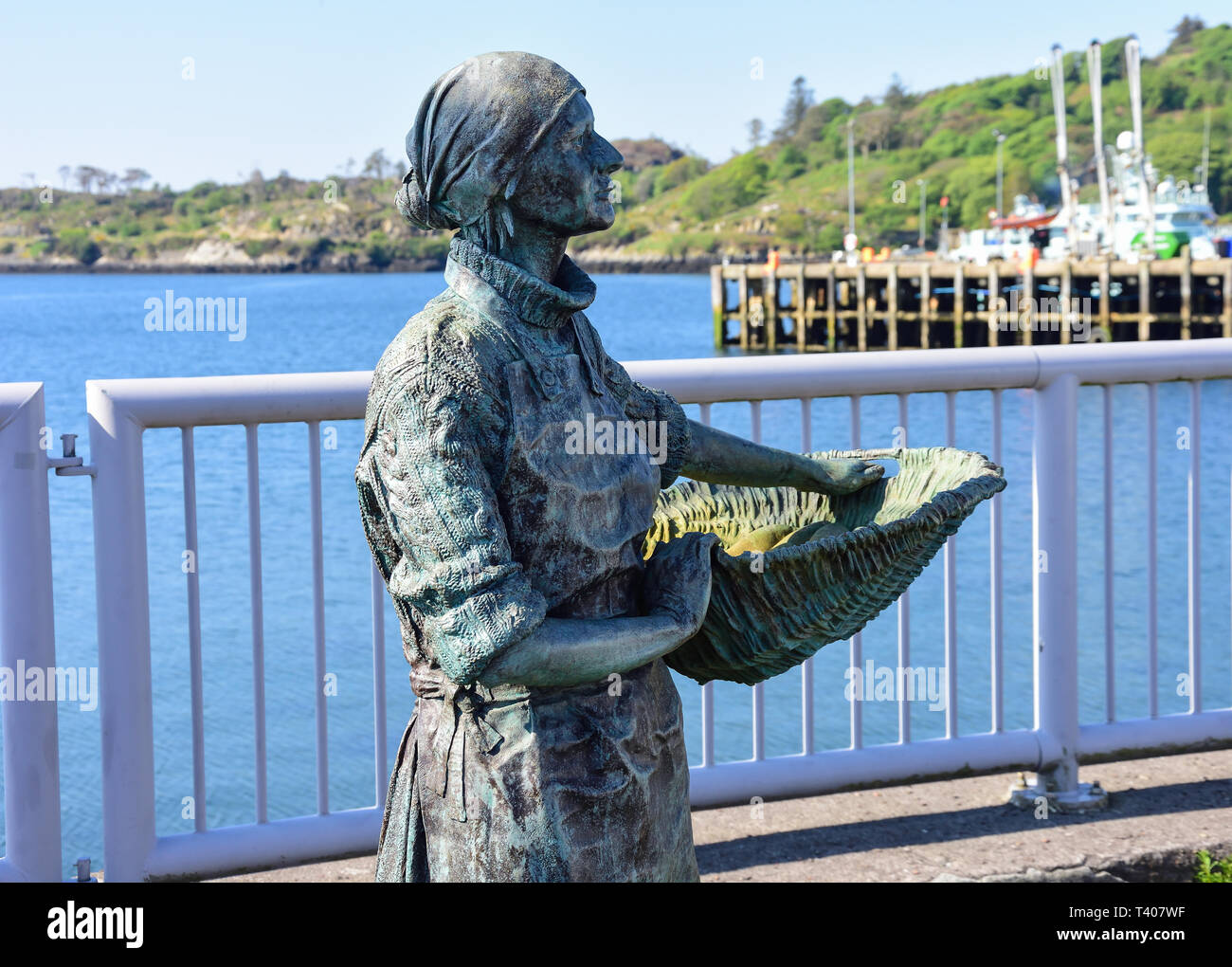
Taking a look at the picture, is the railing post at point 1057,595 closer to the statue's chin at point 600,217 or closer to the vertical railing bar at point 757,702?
the vertical railing bar at point 757,702

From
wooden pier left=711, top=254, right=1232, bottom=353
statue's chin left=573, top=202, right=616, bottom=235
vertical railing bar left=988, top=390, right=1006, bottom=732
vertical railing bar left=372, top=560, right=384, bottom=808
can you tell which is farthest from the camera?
wooden pier left=711, top=254, right=1232, bottom=353

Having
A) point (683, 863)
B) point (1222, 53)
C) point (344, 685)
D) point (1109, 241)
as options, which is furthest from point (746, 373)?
point (1222, 53)

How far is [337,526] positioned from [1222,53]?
158789mm

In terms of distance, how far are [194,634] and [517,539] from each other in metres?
2.42

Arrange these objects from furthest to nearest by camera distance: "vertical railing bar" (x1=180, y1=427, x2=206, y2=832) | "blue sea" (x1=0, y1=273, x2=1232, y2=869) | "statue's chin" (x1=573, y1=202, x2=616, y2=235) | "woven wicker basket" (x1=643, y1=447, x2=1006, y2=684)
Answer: "blue sea" (x1=0, y1=273, x2=1232, y2=869)
"vertical railing bar" (x1=180, y1=427, x2=206, y2=832)
"woven wicker basket" (x1=643, y1=447, x2=1006, y2=684)
"statue's chin" (x1=573, y1=202, x2=616, y2=235)

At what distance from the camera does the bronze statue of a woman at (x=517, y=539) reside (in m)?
2.24

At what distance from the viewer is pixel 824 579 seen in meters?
2.68

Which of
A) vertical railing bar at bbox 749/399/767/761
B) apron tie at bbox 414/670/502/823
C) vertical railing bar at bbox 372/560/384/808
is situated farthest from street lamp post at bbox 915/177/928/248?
apron tie at bbox 414/670/502/823

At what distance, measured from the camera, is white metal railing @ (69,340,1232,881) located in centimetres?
424

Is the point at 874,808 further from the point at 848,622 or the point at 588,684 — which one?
the point at 588,684

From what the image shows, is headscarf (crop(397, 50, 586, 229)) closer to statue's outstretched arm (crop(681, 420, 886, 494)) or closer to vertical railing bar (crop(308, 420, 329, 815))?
statue's outstretched arm (crop(681, 420, 886, 494))

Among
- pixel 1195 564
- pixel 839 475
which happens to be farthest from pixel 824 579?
pixel 1195 564

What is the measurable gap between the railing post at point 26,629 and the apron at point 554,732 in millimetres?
2037

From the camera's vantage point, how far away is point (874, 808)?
5.16 meters
